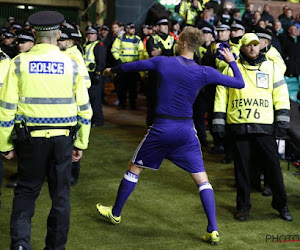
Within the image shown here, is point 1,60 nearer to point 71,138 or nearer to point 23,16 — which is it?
point 71,138

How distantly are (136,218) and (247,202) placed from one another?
1201 mm

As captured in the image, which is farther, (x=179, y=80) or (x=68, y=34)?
(x=68, y=34)

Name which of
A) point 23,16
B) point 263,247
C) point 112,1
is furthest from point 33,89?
point 23,16

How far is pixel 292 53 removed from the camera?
13852 mm

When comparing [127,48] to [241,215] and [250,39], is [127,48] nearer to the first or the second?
[250,39]

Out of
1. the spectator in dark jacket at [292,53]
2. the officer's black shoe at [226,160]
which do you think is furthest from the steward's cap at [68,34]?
the spectator in dark jacket at [292,53]

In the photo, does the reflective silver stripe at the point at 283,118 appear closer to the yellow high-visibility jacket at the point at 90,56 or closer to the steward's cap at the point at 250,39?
the steward's cap at the point at 250,39

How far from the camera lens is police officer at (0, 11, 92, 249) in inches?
173

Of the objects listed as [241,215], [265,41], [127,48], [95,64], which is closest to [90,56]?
[95,64]

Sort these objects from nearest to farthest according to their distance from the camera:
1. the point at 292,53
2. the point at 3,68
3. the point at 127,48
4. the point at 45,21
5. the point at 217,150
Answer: the point at 45,21 < the point at 3,68 < the point at 217,150 < the point at 127,48 < the point at 292,53

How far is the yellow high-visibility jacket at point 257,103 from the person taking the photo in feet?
19.5

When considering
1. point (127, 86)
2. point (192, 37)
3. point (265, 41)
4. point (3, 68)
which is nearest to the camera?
point (192, 37)

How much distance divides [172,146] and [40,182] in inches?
53.0

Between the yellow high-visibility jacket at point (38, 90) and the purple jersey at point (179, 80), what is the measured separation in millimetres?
935
